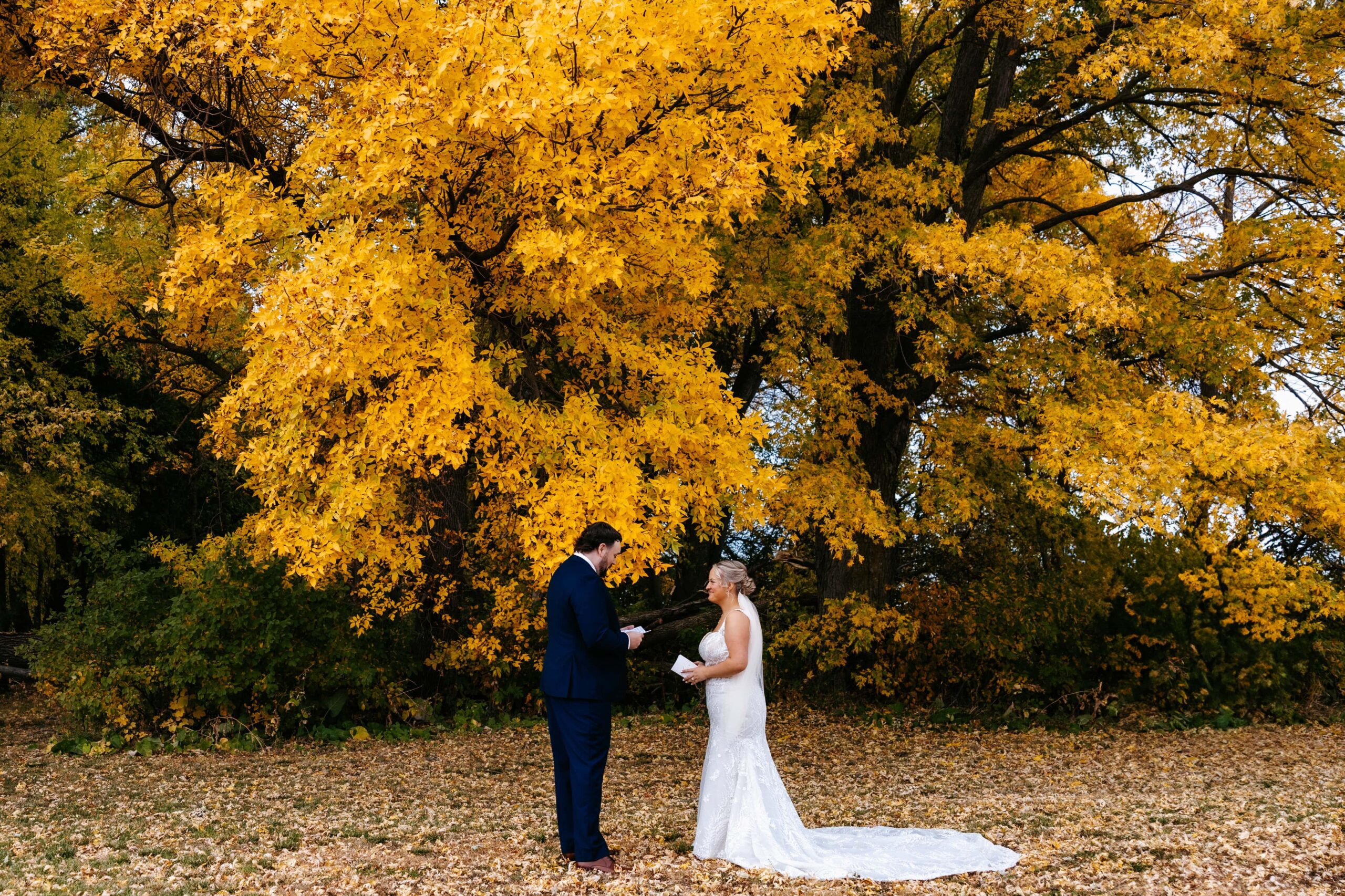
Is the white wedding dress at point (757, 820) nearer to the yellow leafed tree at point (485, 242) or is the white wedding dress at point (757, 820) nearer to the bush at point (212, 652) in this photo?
the yellow leafed tree at point (485, 242)

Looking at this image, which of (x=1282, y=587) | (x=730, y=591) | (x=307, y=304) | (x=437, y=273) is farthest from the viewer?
(x=1282, y=587)

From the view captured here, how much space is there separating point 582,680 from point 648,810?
7.83ft

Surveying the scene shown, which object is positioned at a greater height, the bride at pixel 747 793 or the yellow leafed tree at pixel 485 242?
the yellow leafed tree at pixel 485 242

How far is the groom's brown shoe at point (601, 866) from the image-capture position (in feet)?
16.9

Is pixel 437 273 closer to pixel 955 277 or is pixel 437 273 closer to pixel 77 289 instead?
pixel 955 277

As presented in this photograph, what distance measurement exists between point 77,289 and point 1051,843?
983 cm

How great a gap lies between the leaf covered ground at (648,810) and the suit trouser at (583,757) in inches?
7.1

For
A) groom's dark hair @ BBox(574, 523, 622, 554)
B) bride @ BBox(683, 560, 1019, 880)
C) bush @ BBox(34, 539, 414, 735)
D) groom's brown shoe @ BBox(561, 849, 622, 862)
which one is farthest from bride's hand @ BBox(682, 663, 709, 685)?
bush @ BBox(34, 539, 414, 735)

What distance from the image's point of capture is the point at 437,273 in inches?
280

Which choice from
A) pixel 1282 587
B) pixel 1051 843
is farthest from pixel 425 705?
pixel 1282 587

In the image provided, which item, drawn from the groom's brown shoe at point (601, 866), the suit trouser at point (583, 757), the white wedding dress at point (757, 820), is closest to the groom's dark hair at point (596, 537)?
the suit trouser at point (583, 757)

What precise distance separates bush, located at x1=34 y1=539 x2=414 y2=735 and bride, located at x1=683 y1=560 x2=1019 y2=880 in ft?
17.4

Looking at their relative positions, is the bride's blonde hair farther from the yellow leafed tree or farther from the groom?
the yellow leafed tree

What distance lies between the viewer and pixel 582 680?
5082 millimetres
